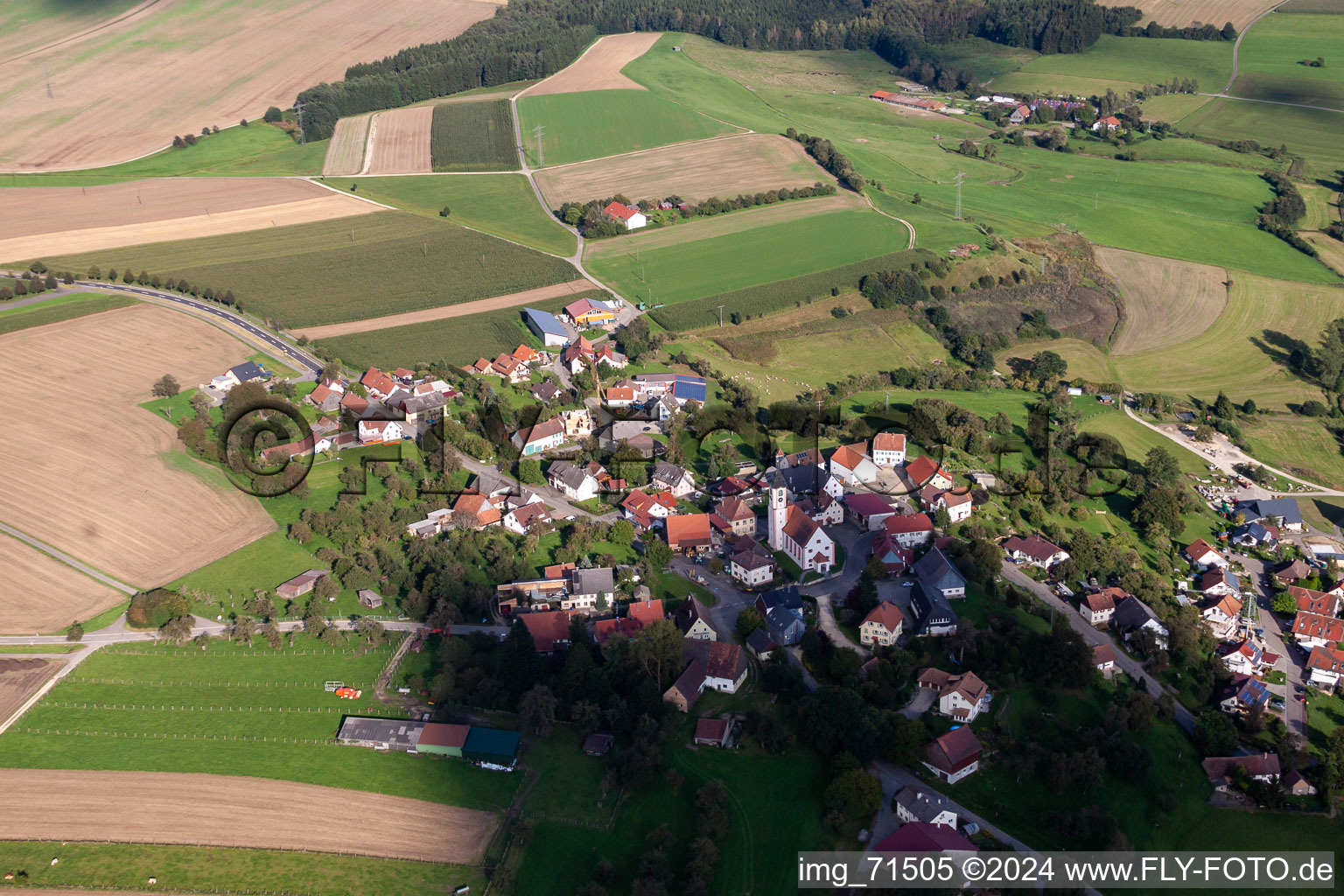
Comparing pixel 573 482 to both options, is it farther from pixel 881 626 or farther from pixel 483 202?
pixel 483 202

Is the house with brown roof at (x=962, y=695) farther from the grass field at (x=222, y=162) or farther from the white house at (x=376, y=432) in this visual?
the grass field at (x=222, y=162)

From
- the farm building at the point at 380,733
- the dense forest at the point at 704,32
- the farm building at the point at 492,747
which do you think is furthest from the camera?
the dense forest at the point at 704,32

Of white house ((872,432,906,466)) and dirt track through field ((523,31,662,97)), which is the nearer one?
white house ((872,432,906,466))

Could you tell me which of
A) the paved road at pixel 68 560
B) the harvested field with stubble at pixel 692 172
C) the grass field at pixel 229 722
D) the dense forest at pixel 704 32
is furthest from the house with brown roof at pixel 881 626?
the dense forest at pixel 704 32

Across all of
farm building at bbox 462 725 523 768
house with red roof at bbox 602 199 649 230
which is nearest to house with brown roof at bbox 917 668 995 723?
farm building at bbox 462 725 523 768

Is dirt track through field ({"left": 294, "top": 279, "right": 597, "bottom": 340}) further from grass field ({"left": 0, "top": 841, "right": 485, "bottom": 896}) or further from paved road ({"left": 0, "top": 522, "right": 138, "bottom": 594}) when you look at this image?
grass field ({"left": 0, "top": 841, "right": 485, "bottom": 896})

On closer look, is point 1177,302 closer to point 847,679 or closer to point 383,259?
point 847,679
